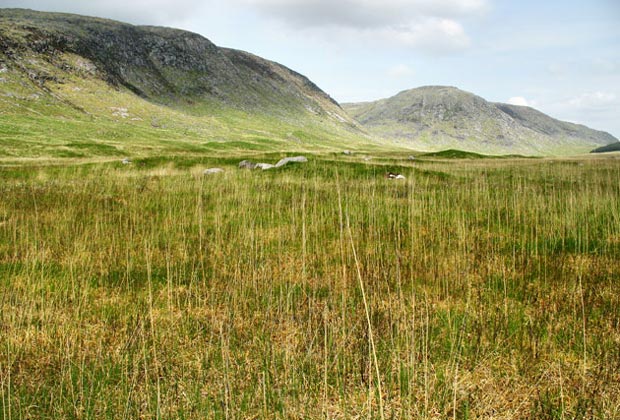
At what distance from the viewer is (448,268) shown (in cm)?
562

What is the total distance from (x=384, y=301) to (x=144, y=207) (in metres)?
8.25

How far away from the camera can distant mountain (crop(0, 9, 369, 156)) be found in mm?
71250

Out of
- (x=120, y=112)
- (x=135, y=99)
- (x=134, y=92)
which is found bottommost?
(x=120, y=112)

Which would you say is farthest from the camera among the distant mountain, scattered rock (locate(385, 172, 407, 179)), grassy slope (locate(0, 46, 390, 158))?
the distant mountain

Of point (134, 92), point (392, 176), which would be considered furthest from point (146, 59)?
point (392, 176)

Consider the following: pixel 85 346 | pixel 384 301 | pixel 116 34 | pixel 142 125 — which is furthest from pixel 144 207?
pixel 116 34

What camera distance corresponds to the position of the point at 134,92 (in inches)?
4594

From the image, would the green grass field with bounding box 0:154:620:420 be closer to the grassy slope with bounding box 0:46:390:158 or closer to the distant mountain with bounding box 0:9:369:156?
the grassy slope with bounding box 0:46:390:158

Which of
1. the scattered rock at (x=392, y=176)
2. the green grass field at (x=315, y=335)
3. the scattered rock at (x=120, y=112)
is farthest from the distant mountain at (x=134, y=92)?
the green grass field at (x=315, y=335)

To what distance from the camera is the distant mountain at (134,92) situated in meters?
71.2

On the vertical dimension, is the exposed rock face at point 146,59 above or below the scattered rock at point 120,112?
above

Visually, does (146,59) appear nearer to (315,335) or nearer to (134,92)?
(134,92)

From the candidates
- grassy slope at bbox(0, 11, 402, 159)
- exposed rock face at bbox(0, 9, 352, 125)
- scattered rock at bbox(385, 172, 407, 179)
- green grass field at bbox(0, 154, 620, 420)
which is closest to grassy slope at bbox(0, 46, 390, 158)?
grassy slope at bbox(0, 11, 402, 159)

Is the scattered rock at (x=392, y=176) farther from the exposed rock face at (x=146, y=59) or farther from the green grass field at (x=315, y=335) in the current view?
the exposed rock face at (x=146, y=59)
